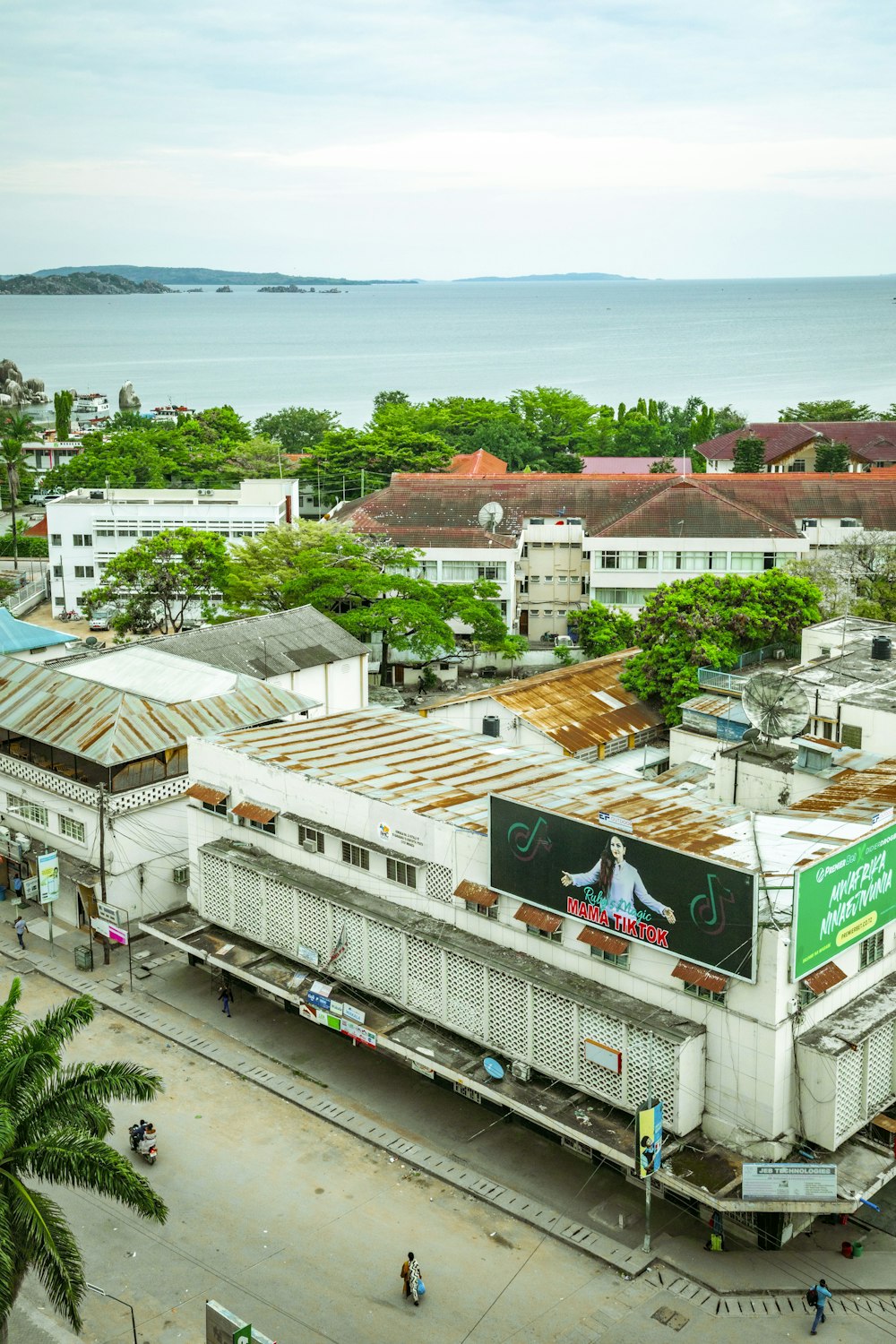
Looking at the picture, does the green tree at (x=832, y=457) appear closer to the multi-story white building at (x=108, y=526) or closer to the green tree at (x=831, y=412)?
the green tree at (x=831, y=412)

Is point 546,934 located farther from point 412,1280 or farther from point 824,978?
point 412,1280

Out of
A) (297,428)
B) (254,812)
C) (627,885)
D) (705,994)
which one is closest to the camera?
(705,994)

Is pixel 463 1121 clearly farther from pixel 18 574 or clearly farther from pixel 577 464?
pixel 577 464

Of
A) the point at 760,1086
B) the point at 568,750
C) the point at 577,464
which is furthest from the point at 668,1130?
the point at 577,464

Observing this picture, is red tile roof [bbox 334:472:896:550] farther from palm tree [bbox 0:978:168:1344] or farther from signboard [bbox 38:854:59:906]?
palm tree [bbox 0:978:168:1344]

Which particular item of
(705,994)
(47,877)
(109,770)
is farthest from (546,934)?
(47,877)

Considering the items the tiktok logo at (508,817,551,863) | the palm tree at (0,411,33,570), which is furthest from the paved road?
the palm tree at (0,411,33,570)
